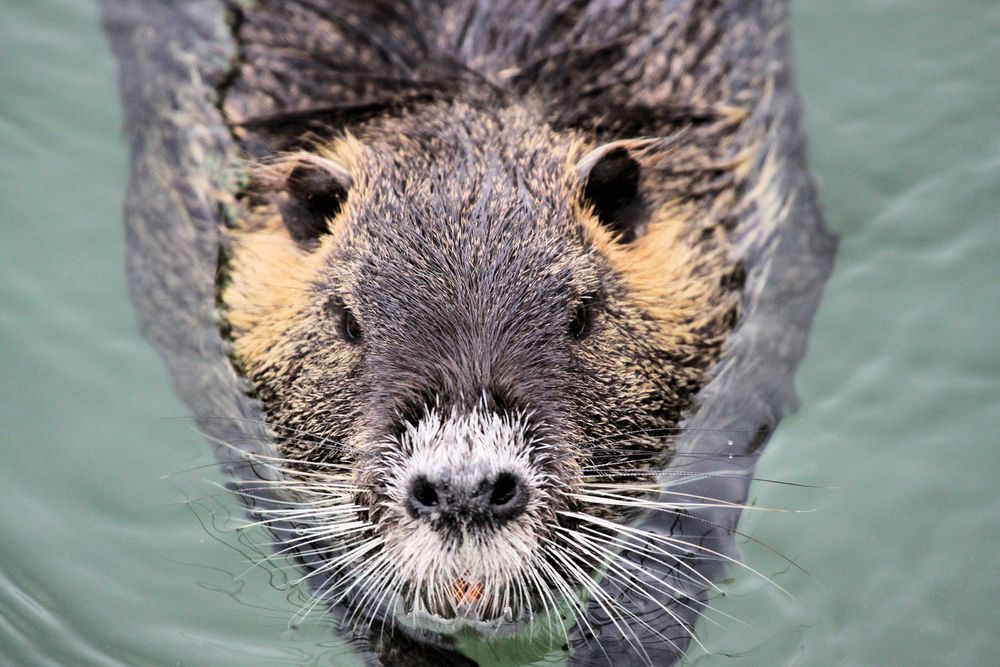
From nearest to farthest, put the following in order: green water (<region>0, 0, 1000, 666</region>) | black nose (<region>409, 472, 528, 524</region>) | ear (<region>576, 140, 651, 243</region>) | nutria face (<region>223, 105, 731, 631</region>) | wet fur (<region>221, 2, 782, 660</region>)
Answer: black nose (<region>409, 472, 528, 524</region>)
nutria face (<region>223, 105, 731, 631</region>)
wet fur (<region>221, 2, 782, 660</region>)
ear (<region>576, 140, 651, 243</region>)
green water (<region>0, 0, 1000, 666</region>)

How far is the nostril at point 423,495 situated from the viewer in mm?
3180

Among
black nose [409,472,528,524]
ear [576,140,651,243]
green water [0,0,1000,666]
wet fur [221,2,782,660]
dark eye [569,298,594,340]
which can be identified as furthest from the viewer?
green water [0,0,1000,666]

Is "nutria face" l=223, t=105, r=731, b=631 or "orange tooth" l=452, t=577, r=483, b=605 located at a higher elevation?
"nutria face" l=223, t=105, r=731, b=631

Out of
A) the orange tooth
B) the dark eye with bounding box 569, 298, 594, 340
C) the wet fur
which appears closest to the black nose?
the wet fur

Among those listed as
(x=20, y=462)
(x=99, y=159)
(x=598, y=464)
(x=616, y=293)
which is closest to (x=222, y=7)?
(x=99, y=159)

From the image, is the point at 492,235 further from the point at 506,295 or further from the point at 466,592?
the point at 466,592

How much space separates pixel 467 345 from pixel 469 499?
0.47 m

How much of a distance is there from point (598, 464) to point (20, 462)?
219 centimetres

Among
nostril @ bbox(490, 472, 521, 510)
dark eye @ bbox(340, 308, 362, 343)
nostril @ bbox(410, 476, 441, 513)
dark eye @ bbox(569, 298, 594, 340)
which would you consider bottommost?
nostril @ bbox(410, 476, 441, 513)

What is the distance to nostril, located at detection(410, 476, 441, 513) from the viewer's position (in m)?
3.18

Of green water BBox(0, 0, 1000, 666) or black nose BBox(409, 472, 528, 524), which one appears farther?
green water BBox(0, 0, 1000, 666)

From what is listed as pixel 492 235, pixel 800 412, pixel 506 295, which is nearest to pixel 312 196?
pixel 492 235

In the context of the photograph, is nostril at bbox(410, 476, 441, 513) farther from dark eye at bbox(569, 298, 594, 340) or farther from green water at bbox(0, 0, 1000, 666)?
green water at bbox(0, 0, 1000, 666)

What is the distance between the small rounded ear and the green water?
0.99 metres
